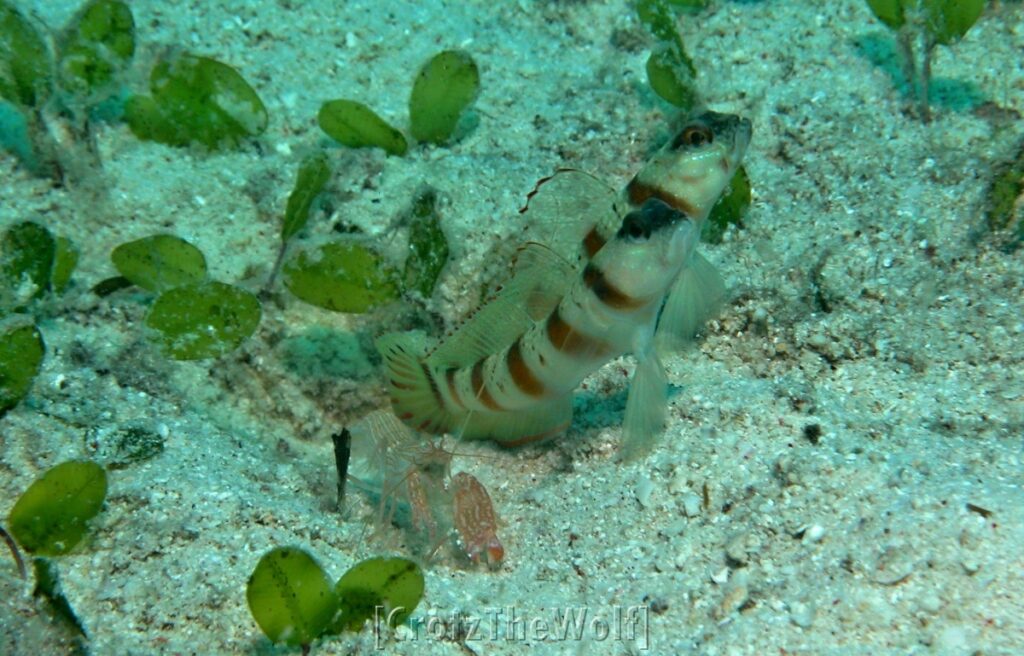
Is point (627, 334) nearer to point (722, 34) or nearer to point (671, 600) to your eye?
point (671, 600)

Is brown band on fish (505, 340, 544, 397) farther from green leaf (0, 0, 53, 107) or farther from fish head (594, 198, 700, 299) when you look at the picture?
green leaf (0, 0, 53, 107)

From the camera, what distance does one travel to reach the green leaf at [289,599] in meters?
2.21

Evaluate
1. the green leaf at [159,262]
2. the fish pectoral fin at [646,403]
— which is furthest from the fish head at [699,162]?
the green leaf at [159,262]

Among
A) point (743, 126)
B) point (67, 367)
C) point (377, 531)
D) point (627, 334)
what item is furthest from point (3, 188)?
point (743, 126)

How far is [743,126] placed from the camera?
310 centimetres

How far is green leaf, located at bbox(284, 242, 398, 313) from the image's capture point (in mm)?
3561

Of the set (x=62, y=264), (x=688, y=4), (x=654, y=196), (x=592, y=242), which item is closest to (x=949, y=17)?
(x=688, y=4)

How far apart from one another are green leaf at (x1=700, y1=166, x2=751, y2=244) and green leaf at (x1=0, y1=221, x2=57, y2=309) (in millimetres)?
3058

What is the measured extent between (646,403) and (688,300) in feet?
1.56

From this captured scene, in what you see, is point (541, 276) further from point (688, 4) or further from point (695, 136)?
point (688, 4)

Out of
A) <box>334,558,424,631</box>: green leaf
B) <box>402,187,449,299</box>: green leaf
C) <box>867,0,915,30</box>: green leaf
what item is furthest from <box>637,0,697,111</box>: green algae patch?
<box>334,558,424,631</box>: green leaf

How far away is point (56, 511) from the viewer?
2.43 metres

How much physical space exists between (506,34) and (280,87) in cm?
163

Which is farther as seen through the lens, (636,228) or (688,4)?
(688,4)
